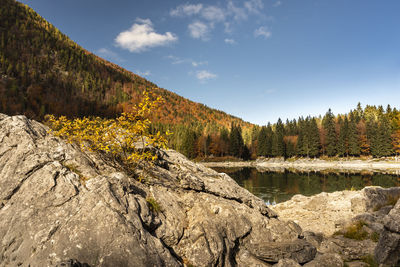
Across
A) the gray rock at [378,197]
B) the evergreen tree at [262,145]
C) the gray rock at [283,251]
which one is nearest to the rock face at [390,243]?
the gray rock at [283,251]

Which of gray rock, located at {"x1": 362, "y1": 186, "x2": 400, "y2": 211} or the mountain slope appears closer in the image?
gray rock, located at {"x1": 362, "y1": 186, "x2": 400, "y2": 211}

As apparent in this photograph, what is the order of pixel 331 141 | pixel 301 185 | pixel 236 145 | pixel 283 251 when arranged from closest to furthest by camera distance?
pixel 283 251
pixel 301 185
pixel 331 141
pixel 236 145

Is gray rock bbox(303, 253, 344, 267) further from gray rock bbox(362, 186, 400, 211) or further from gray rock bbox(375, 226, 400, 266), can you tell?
gray rock bbox(362, 186, 400, 211)

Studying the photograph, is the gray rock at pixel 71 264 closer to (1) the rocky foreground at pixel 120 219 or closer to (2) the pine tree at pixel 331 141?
(1) the rocky foreground at pixel 120 219

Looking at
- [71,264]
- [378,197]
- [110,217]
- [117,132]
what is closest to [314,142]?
[378,197]

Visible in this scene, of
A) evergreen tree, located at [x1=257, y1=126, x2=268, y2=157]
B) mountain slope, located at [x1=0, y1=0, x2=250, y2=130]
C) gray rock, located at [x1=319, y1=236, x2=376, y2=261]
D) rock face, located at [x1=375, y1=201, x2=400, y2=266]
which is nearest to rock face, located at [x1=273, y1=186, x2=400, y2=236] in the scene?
gray rock, located at [x1=319, y1=236, x2=376, y2=261]

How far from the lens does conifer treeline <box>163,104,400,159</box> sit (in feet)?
282

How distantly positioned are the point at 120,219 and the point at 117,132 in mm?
3702

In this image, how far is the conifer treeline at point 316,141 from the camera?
282 feet

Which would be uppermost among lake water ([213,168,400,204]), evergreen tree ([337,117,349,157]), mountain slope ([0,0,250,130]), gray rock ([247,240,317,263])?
mountain slope ([0,0,250,130])

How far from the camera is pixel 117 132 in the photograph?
777 cm

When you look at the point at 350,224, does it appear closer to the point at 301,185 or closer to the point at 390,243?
the point at 390,243

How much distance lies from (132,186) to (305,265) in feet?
19.4

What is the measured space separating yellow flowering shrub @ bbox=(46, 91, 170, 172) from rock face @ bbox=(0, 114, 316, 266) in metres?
0.49
